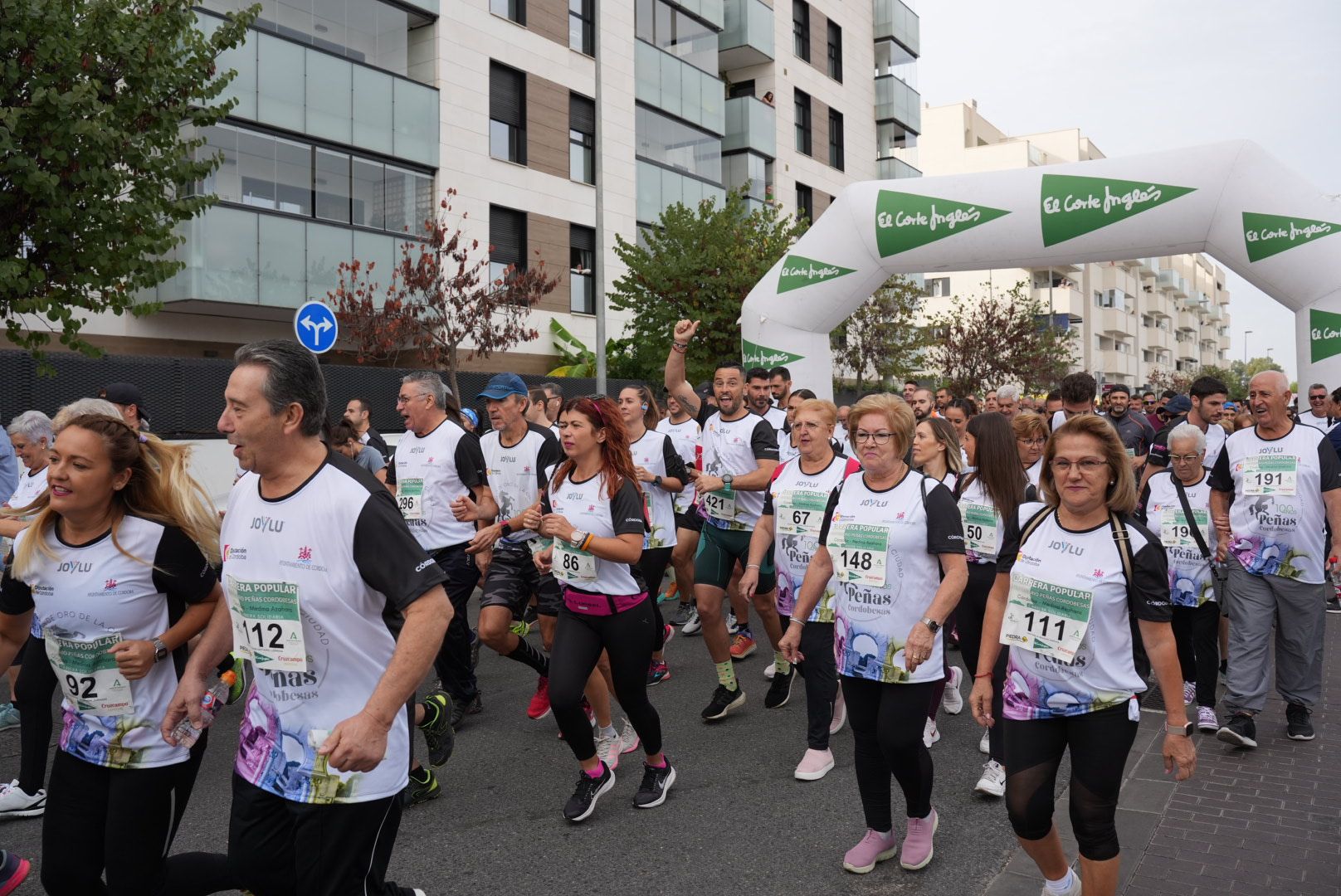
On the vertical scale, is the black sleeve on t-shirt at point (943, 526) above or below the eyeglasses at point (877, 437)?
below

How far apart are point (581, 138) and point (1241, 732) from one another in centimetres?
2080

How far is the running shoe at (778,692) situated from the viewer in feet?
22.4

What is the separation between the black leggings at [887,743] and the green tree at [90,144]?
7.49m

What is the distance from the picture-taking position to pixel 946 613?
4141mm

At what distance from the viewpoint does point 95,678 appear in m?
3.14

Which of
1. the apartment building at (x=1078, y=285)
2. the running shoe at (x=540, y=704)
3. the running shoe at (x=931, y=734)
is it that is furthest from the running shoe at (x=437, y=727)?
the apartment building at (x=1078, y=285)

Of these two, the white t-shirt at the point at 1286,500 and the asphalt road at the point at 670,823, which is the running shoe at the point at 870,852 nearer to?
the asphalt road at the point at 670,823

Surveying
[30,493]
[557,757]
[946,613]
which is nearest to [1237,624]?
[946,613]

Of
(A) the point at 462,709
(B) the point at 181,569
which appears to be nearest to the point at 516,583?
(A) the point at 462,709

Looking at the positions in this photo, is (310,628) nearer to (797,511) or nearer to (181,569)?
(181,569)

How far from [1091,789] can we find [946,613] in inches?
36.0

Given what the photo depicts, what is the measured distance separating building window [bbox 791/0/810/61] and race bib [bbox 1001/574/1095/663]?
3133 centimetres

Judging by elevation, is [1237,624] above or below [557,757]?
above

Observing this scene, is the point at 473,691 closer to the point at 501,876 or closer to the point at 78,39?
the point at 501,876
